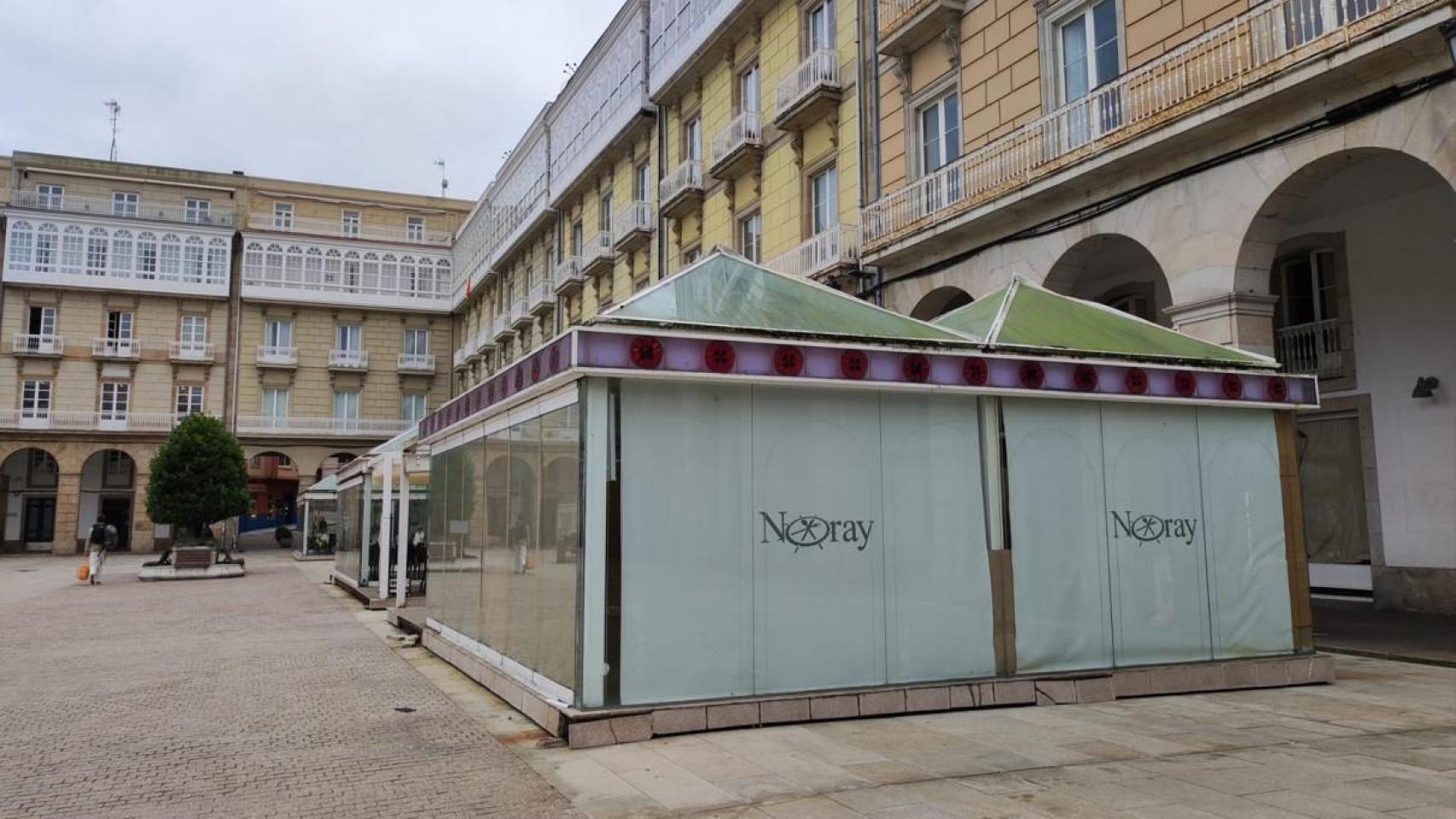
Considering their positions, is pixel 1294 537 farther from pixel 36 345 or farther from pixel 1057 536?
pixel 36 345

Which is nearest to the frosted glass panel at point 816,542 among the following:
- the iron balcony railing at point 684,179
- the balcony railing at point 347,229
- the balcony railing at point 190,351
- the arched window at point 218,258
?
the iron balcony railing at point 684,179

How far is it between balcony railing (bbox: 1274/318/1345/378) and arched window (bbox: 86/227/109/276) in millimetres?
45875

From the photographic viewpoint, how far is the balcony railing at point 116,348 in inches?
1684

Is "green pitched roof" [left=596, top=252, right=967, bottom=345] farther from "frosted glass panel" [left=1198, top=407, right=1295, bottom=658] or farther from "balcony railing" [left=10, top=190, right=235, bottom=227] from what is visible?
"balcony railing" [left=10, top=190, right=235, bottom=227]

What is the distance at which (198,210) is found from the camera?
46.9 meters

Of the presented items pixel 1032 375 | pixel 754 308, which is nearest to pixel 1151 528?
pixel 1032 375

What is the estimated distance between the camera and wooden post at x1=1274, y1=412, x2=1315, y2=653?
8.73 m

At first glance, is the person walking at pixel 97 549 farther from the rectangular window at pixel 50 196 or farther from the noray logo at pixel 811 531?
the rectangular window at pixel 50 196

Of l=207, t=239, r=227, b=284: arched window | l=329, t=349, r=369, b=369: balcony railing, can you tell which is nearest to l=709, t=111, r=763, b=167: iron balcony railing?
Result: l=329, t=349, r=369, b=369: balcony railing

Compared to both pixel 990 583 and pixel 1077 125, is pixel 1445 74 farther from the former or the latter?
pixel 990 583

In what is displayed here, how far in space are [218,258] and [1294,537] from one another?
46884 mm

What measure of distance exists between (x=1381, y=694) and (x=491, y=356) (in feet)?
124

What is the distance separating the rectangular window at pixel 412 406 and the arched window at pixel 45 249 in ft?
51.8

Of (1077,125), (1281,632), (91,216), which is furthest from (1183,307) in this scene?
(91,216)
